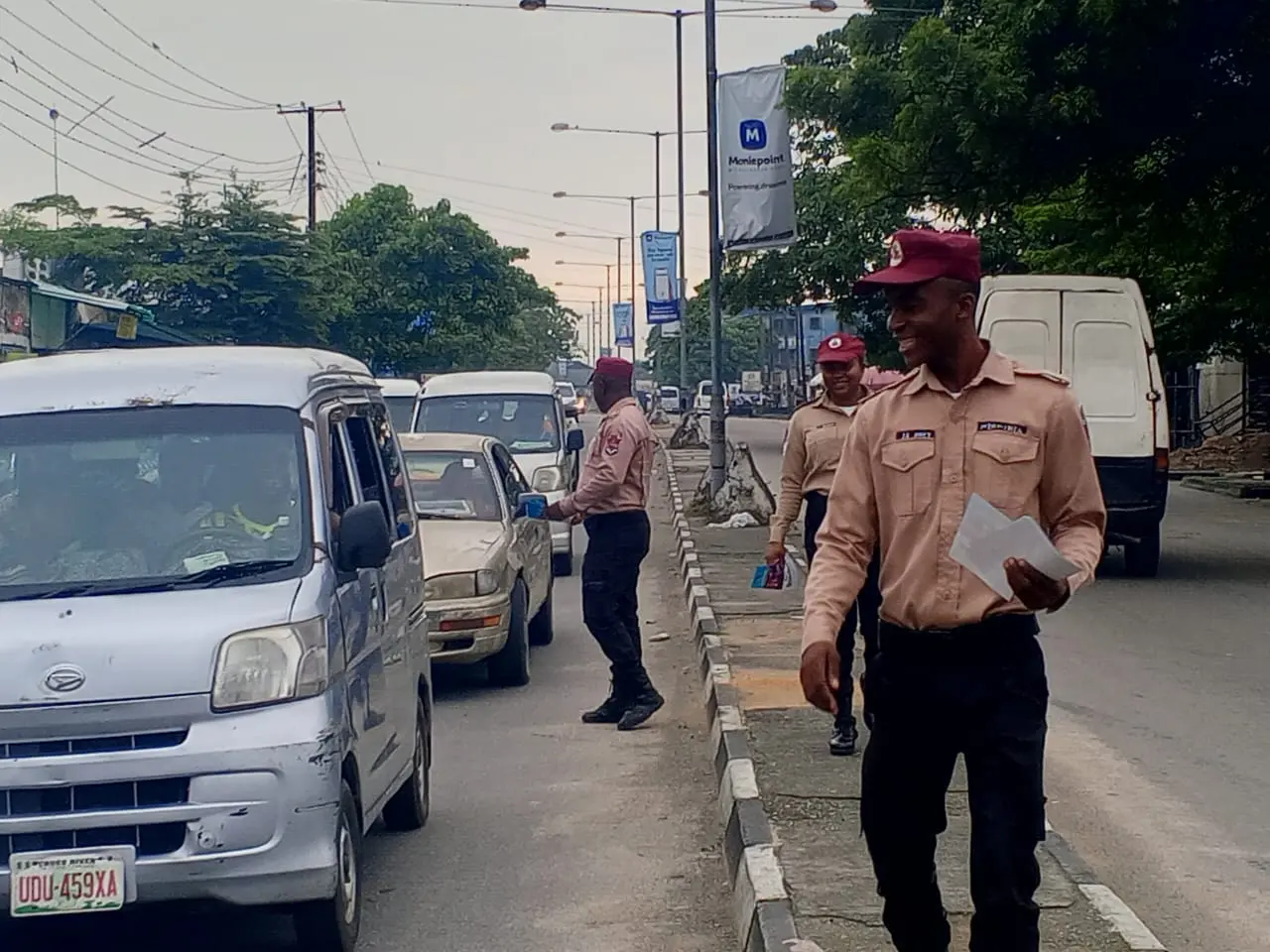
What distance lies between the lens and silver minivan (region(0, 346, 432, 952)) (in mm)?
5105

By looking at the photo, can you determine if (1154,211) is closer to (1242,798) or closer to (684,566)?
(684,566)

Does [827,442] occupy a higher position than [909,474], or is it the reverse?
[909,474]

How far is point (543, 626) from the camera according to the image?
523 inches

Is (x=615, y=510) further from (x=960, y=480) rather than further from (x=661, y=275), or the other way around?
(x=661, y=275)

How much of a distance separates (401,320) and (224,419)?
42.5m

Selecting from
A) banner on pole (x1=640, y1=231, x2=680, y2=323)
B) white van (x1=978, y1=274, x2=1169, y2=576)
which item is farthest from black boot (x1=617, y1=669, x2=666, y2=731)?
banner on pole (x1=640, y1=231, x2=680, y2=323)

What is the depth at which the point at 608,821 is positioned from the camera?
25.7ft

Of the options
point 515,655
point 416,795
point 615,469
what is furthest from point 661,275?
point 416,795

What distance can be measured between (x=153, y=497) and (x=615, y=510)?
12.5 feet

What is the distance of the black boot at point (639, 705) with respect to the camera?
987 cm

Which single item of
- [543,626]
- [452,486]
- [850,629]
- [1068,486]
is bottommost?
[543,626]

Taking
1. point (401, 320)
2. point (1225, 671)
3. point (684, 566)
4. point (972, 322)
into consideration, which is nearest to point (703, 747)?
point (1225, 671)

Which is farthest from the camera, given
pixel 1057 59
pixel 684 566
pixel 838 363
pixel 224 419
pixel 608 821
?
pixel 684 566

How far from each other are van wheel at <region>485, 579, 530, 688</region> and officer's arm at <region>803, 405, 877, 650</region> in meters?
6.79
